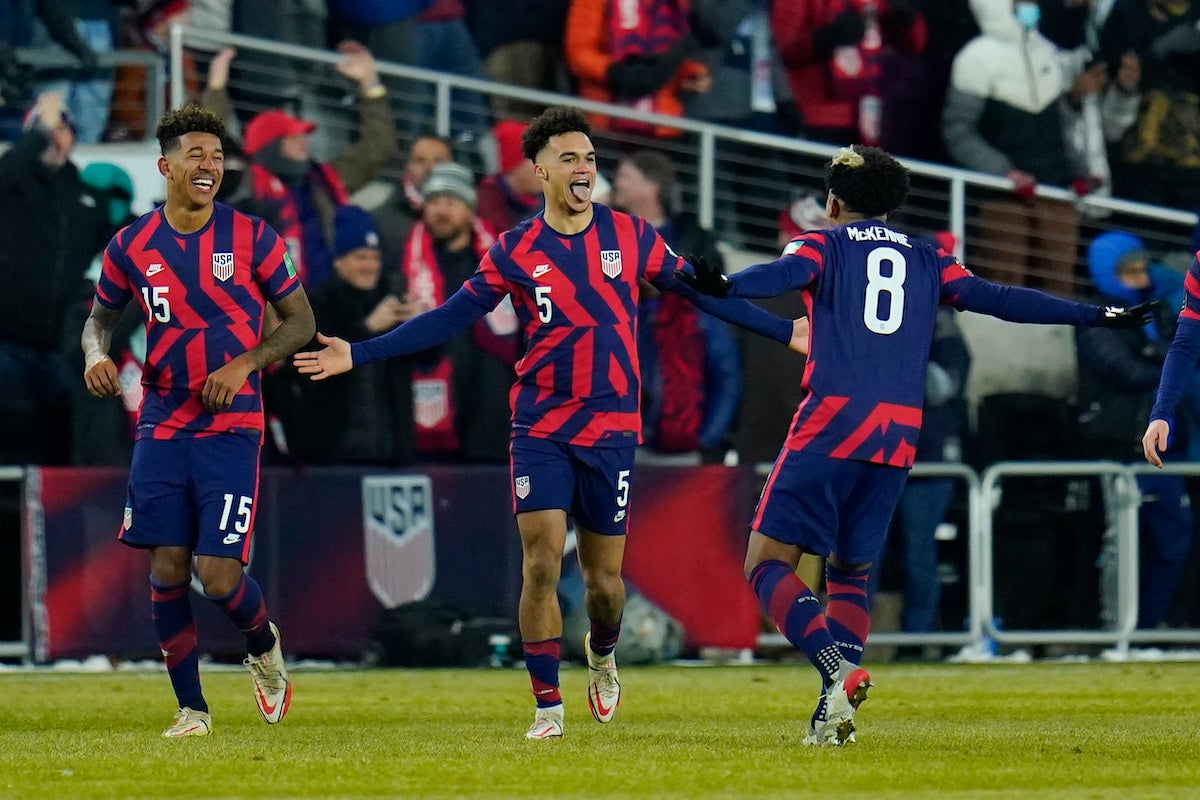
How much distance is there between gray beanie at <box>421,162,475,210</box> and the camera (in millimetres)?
13828

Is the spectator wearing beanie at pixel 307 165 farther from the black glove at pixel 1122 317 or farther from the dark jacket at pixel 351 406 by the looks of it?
the black glove at pixel 1122 317

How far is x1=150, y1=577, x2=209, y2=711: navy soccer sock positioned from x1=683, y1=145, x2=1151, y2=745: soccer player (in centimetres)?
243

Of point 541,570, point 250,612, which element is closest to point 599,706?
point 541,570

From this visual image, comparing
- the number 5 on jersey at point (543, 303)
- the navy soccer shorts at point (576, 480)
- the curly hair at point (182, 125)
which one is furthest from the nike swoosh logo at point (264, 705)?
the curly hair at point (182, 125)

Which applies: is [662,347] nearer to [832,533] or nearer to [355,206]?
[355,206]

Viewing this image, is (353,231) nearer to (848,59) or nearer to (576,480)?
(848,59)

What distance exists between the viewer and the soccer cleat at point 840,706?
27.2ft

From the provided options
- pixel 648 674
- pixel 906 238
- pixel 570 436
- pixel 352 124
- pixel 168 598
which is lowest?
pixel 648 674

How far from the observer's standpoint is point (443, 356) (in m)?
13.8

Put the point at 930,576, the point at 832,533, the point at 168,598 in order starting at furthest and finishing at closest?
the point at 930,576 → the point at 168,598 → the point at 832,533

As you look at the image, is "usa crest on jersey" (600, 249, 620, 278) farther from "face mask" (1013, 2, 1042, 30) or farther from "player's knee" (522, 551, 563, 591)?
"face mask" (1013, 2, 1042, 30)

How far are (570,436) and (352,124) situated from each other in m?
6.68

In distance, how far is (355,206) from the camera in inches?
543

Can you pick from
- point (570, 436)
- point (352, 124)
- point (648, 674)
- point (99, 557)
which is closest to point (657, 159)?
point (352, 124)
